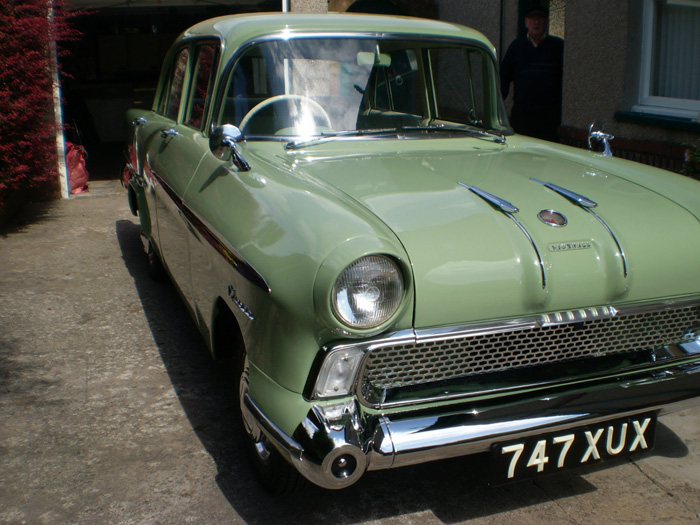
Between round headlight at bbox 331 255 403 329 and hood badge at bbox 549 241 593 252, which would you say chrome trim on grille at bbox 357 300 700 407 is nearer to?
round headlight at bbox 331 255 403 329

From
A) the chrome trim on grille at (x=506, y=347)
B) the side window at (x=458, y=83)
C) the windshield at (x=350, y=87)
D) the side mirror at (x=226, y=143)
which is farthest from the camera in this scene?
the side window at (x=458, y=83)

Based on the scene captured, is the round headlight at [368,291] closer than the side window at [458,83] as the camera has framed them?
Yes

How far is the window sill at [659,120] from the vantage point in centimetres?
482

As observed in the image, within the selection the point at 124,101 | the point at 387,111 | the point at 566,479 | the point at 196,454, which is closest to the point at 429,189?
the point at 387,111

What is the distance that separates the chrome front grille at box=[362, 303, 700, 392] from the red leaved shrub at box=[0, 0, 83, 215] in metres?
4.49

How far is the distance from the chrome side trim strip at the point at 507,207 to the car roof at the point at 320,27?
105cm

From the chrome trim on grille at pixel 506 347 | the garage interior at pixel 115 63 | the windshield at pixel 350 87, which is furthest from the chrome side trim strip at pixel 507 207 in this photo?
the garage interior at pixel 115 63

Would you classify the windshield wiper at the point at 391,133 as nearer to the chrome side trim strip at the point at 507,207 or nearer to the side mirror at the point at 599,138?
the side mirror at the point at 599,138

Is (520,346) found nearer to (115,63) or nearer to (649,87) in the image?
(649,87)

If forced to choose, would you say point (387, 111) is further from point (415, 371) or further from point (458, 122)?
point (415, 371)

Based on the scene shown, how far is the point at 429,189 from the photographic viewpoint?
2.33 metres

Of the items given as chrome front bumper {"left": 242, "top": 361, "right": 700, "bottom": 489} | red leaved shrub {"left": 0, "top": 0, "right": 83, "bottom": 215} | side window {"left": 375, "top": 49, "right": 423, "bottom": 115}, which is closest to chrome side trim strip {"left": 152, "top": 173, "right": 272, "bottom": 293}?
chrome front bumper {"left": 242, "top": 361, "right": 700, "bottom": 489}

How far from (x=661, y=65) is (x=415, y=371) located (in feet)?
14.6

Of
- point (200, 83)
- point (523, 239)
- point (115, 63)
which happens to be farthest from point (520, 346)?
point (115, 63)
